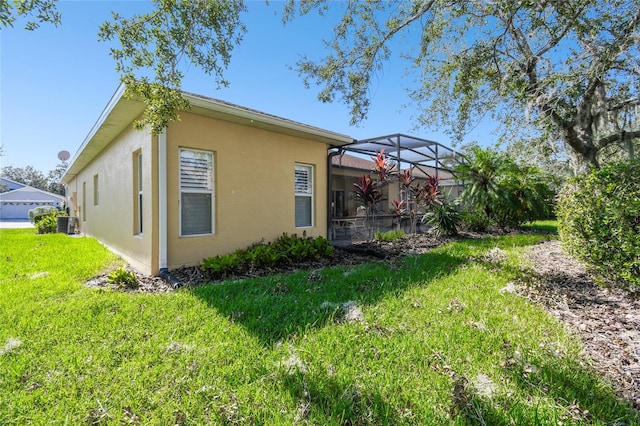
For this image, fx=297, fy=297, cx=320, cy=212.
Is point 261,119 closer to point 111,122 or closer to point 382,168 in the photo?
point 111,122

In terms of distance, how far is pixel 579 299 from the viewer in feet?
12.7

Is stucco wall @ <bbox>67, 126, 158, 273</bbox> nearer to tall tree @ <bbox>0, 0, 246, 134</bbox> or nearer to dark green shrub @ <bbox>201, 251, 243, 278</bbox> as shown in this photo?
dark green shrub @ <bbox>201, 251, 243, 278</bbox>

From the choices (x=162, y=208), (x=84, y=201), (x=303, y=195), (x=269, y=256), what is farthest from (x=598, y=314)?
(x=84, y=201)

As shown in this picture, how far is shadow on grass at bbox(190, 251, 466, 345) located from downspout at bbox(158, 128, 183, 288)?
49.8 inches

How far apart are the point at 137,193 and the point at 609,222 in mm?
7924

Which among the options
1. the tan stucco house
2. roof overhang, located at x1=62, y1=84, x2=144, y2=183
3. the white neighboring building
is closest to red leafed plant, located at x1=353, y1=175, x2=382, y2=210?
the tan stucco house

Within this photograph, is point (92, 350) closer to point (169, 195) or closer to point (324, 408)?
point (324, 408)

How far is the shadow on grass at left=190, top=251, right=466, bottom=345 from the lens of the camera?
3.21 m

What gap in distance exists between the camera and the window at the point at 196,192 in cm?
559

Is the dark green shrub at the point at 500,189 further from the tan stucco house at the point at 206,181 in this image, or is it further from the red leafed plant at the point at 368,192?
the tan stucco house at the point at 206,181

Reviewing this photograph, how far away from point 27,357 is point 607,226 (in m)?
6.33

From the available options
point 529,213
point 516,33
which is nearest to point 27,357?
point 516,33

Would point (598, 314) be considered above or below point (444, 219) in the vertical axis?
below

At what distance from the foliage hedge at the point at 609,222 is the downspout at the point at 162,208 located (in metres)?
6.31
